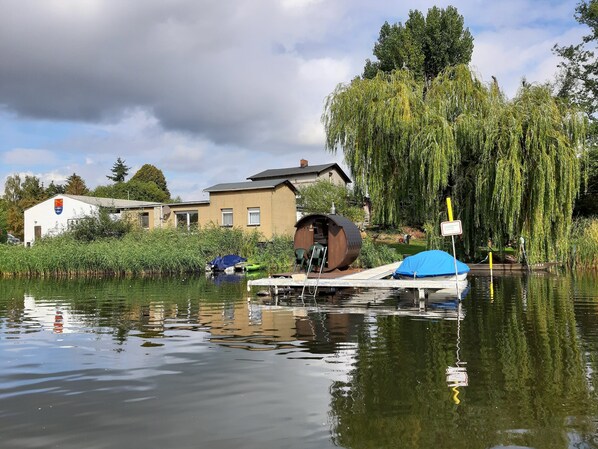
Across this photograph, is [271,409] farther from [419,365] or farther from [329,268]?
[329,268]

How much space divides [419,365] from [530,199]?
59.9 ft

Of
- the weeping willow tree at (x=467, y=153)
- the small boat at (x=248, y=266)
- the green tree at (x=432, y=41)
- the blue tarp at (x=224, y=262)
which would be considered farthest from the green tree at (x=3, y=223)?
the weeping willow tree at (x=467, y=153)

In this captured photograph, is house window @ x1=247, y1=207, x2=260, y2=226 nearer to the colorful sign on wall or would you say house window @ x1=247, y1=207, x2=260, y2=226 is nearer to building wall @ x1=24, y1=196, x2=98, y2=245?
building wall @ x1=24, y1=196, x2=98, y2=245

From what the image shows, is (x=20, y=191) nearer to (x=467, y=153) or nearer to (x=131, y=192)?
(x=131, y=192)

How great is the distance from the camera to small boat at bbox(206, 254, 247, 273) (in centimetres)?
3430

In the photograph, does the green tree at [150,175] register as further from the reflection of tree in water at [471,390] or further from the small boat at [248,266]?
the reflection of tree in water at [471,390]

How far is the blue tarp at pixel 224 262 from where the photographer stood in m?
34.6

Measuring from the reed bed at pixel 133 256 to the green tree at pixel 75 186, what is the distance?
141ft

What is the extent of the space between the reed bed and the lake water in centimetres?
1914

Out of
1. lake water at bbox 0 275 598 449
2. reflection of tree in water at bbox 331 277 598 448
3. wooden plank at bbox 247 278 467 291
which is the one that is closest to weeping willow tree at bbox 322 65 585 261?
wooden plank at bbox 247 278 467 291

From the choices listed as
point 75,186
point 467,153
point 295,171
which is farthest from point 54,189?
point 467,153

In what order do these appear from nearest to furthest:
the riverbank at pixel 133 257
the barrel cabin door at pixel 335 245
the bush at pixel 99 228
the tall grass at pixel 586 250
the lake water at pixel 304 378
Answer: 1. the lake water at pixel 304 378
2. the barrel cabin door at pixel 335 245
3. the tall grass at pixel 586 250
4. the riverbank at pixel 133 257
5. the bush at pixel 99 228

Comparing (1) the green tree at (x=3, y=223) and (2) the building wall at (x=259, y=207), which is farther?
(1) the green tree at (x=3, y=223)

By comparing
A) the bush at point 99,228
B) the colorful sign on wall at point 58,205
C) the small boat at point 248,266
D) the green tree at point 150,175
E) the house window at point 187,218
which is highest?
the green tree at point 150,175
